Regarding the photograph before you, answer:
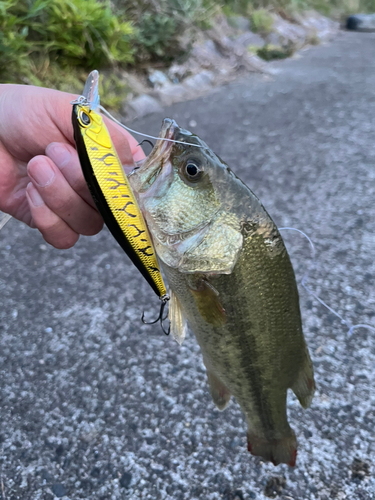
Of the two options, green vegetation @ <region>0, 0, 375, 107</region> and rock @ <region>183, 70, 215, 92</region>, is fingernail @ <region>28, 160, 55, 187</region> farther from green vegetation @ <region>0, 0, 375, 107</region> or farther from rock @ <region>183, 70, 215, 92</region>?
rock @ <region>183, 70, 215, 92</region>

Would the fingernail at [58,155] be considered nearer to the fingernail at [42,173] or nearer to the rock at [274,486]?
the fingernail at [42,173]

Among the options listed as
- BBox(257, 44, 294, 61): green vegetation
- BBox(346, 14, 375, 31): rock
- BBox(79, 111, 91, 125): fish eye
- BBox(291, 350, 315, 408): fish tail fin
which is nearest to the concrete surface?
BBox(291, 350, 315, 408): fish tail fin

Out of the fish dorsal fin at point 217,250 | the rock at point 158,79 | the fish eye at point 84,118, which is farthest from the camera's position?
the rock at point 158,79

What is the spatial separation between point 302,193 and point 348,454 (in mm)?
2331

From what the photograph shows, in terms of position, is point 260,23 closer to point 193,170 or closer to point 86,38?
point 86,38

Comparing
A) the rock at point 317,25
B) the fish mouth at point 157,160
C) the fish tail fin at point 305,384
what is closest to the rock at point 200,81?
the fish mouth at point 157,160

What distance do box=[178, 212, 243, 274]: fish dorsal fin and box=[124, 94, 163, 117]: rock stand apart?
4.18m

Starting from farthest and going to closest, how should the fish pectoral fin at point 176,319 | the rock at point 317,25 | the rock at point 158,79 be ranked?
the rock at point 317,25
the rock at point 158,79
the fish pectoral fin at point 176,319

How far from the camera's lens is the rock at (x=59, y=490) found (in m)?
1.48

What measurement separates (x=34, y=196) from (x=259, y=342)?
974 millimetres

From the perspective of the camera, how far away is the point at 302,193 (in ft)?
11.1

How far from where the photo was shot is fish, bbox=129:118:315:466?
3.62ft

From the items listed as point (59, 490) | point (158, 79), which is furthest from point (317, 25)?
point (59, 490)

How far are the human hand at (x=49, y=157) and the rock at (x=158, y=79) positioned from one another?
4569 millimetres
